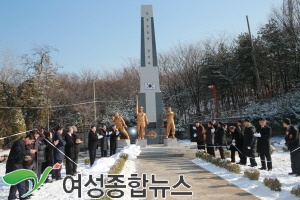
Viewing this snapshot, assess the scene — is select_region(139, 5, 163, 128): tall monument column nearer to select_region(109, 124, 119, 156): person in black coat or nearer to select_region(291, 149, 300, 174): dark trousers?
select_region(109, 124, 119, 156): person in black coat

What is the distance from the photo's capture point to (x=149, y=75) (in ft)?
70.9

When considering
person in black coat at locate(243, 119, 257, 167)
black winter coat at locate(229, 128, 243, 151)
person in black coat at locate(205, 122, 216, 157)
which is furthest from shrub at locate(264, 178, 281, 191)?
person in black coat at locate(205, 122, 216, 157)

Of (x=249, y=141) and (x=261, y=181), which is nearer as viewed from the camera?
(x=261, y=181)

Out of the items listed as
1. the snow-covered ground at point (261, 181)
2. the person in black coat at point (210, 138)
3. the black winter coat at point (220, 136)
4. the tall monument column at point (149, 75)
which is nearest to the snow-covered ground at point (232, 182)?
the snow-covered ground at point (261, 181)

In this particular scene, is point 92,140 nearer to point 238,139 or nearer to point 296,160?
point 238,139

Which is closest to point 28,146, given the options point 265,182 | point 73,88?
point 265,182

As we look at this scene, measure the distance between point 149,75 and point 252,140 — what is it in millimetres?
12546

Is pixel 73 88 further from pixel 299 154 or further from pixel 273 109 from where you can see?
pixel 299 154

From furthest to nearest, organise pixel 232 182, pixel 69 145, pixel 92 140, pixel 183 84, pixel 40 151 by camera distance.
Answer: pixel 183 84 → pixel 92 140 → pixel 69 145 → pixel 40 151 → pixel 232 182

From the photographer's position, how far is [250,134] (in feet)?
32.4

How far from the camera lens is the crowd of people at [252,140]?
822cm

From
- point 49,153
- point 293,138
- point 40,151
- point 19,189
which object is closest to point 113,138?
point 49,153

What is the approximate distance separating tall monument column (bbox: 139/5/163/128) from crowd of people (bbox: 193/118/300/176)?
7679 mm

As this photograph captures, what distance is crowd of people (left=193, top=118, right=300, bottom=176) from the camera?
8219mm
